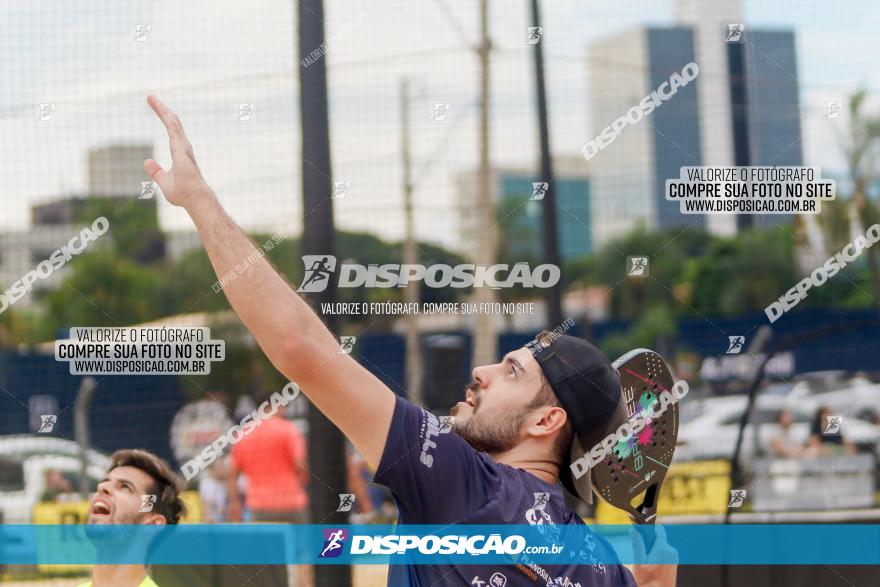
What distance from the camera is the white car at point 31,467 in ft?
15.4

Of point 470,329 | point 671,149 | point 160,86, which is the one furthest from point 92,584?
point 671,149

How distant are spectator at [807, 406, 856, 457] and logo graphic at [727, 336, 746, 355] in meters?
0.54

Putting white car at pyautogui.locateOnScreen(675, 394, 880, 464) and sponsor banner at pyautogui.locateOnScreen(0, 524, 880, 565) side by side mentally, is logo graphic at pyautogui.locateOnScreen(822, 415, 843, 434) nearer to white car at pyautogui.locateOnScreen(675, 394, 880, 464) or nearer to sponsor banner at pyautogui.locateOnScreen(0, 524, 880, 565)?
white car at pyautogui.locateOnScreen(675, 394, 880, 464)

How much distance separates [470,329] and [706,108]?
5.01ft

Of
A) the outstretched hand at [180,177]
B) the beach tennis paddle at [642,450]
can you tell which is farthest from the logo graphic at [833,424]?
the outstretched hand at [180,177]

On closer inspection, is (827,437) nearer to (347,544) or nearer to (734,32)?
(734,32)

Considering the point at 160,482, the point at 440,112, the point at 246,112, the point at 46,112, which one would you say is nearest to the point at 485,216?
the point at 440,112

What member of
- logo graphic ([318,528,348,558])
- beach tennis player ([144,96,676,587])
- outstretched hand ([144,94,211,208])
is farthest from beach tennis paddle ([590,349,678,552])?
outstretched hand ([144,94,211,208])

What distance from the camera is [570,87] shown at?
4656 millimetres

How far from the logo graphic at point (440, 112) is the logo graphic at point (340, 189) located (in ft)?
1.60

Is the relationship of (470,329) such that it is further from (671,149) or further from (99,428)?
(99,428)

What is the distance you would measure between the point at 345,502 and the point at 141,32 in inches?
93.2

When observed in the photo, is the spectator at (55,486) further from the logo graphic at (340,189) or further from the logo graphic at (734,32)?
the logo graphic at (734,32)

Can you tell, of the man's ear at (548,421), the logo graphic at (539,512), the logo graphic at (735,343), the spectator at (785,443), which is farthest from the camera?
the spectator at (785,443)
